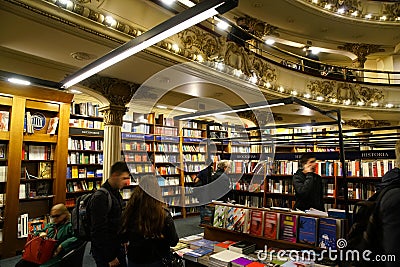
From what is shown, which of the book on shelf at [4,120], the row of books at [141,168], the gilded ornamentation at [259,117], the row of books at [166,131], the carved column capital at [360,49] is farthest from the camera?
the carved column capital at [360,49]

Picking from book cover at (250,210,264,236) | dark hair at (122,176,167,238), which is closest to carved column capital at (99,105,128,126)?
dark hair at (122,176,167,238)

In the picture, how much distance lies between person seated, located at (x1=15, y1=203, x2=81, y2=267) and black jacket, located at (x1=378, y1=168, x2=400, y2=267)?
7.60ft

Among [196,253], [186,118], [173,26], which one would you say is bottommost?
[196,253]

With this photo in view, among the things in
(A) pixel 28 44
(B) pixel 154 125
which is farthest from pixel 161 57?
(B) pixel 154 125

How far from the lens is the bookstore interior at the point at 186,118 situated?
2252 millimetres

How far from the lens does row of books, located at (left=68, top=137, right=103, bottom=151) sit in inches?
203

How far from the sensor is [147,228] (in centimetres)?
181

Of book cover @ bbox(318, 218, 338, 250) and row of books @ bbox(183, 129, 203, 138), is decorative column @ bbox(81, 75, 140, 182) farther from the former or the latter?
book cover @ bbox(318, 218, 338, 250)

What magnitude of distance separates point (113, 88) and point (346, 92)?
6708 mm

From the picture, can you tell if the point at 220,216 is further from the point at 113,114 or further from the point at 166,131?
the point at 166,131

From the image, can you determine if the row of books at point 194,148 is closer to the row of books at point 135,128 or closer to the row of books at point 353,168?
the row of books at point 135,128

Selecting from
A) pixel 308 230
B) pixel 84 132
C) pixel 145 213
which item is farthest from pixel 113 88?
pixel 308 230

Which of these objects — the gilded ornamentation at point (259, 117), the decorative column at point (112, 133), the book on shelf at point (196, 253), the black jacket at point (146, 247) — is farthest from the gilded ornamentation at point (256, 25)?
the black jacket at point (146, 247)

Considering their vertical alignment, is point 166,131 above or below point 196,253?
above
